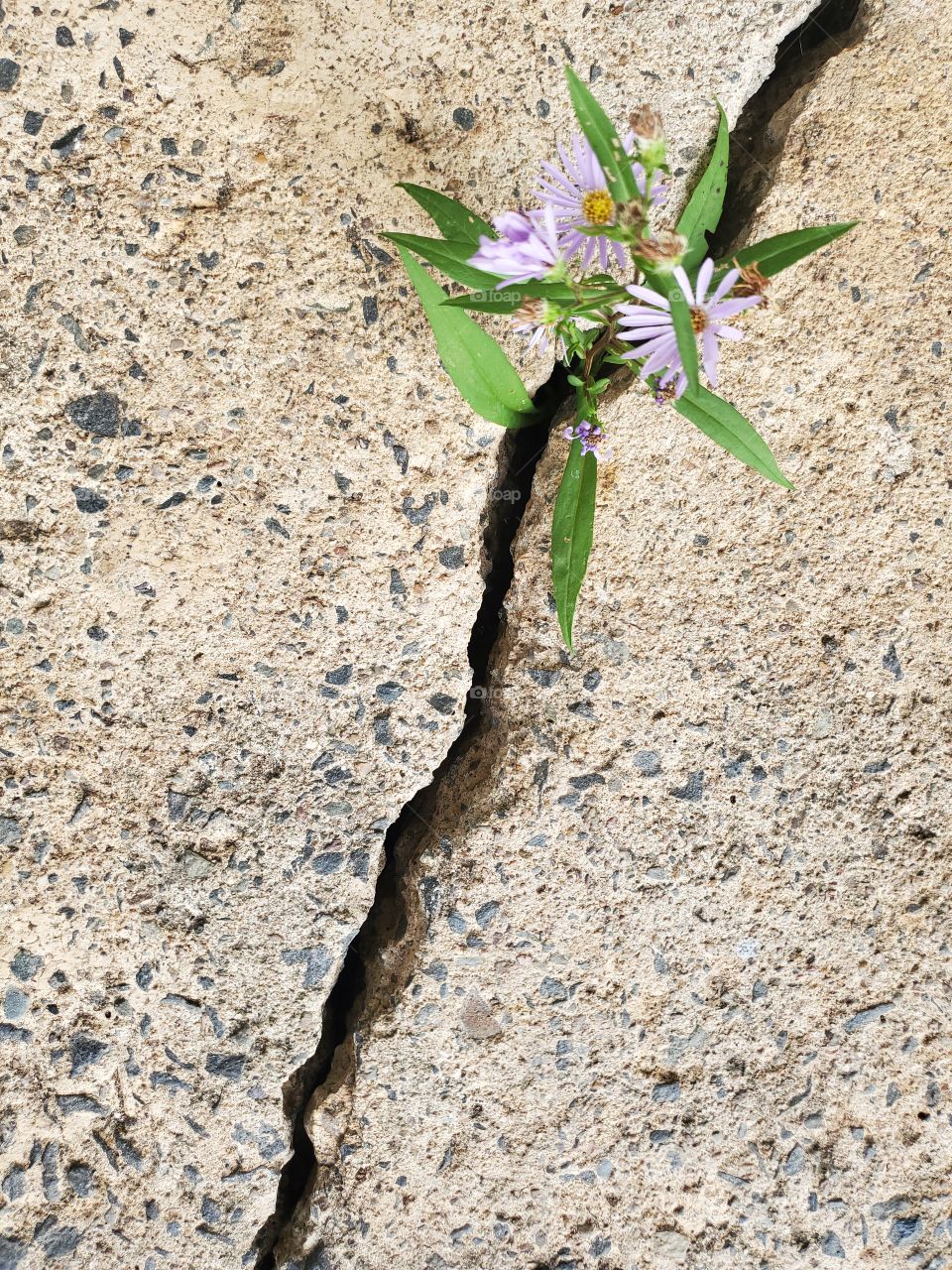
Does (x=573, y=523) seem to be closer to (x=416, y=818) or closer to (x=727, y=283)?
(x=727, y=283)

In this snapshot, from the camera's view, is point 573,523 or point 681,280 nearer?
point 681,280

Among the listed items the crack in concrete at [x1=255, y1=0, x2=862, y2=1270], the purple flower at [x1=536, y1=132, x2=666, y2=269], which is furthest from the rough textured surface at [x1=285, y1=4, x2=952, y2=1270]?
the purple flower at [x1=536, y1=132, x2=666, y2=269]

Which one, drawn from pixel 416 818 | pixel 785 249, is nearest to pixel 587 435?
pixel 785 249

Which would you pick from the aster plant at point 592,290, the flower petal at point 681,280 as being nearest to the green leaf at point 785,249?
the aster plant at point 592,290

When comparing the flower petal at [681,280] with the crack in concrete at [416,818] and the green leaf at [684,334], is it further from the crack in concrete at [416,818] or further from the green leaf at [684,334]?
the crack in concrete at [416,818]

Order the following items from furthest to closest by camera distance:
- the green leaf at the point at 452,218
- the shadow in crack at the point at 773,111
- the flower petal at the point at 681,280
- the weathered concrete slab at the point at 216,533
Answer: the shadow in crack at the point at 773,111 < the weathered concrete slab at the point at 216,533 < the green leaf at the point at 452,218 < the flower petal at the point at 681,280

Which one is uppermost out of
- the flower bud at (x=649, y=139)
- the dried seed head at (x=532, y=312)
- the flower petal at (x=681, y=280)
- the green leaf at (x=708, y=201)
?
the green leaf at (x=708, y=201)

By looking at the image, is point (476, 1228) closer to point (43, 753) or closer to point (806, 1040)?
point (806, 1040)
